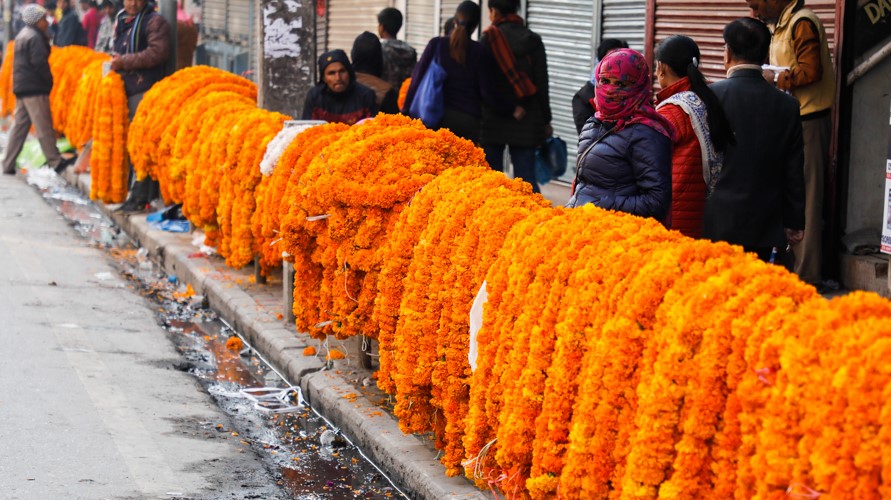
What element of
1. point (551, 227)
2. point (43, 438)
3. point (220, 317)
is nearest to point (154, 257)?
point (220, 317)

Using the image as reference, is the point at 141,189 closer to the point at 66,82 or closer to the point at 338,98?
the point at 338,98

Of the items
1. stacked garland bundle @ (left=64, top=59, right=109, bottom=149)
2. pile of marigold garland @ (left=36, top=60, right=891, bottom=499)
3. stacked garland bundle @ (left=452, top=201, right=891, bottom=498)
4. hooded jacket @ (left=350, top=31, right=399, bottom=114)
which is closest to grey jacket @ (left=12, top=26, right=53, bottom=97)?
stacked garland bundle @ (left=64, top=59, right=109, bottom=149)

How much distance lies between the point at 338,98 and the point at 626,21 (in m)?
3.95

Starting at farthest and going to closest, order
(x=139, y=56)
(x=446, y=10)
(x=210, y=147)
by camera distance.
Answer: (x=446, y=10), (x=139, y=56), (x=210, y=147)

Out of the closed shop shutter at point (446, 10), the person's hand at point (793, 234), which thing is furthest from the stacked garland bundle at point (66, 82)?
the person's hand at point (793, 234)

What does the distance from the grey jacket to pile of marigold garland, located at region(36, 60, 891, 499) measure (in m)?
11.3

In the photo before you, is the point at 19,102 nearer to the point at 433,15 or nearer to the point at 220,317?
the point at 433,15

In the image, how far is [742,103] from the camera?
20.9 feet

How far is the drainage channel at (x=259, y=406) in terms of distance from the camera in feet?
20.0

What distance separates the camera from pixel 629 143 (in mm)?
5438

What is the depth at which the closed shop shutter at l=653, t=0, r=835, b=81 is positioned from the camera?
10609 mm

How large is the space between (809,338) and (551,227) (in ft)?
5.21

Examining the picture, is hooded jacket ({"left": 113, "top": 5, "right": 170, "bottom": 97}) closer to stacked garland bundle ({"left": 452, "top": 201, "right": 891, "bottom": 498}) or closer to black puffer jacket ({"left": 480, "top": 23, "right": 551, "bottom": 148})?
black puffer jacket ({"left": 480, "top": 23, "right": 551, "bottom": 148})

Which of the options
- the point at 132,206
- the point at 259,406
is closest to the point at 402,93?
the point at 132,206
